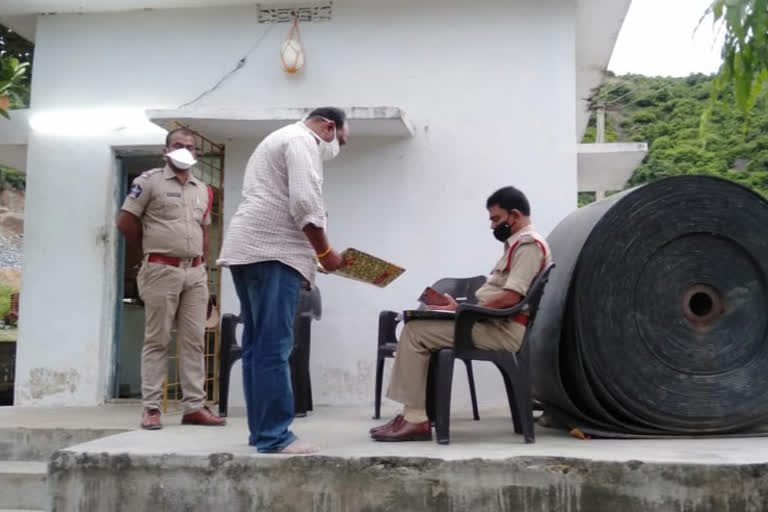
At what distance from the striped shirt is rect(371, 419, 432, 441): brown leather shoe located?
0.76 m

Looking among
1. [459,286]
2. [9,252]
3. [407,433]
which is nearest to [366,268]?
[407,433]

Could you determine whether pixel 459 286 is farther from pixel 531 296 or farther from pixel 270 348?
pixel 270 348

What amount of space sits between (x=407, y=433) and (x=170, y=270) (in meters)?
1.53

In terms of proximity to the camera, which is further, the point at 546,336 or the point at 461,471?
the point at 546,336

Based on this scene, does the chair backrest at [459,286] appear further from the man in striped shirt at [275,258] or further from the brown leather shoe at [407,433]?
the man in striped shirt at [275,258]

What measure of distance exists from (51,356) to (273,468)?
3.04 metres

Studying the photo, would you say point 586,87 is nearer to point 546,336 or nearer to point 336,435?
point 546,336

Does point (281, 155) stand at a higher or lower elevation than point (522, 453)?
higher

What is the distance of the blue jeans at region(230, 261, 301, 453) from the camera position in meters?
2.76

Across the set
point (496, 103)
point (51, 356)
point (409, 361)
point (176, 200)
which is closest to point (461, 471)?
point (409, 361)

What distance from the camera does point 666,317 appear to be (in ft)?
11.1

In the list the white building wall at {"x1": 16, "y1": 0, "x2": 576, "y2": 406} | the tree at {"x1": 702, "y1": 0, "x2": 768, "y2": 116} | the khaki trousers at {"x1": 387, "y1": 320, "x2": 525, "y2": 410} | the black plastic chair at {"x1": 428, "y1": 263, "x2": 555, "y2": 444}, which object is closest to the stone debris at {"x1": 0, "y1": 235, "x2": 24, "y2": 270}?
the white building wall at {"x1": 16, "y1": 0, "x2": 576, "y2": 406}

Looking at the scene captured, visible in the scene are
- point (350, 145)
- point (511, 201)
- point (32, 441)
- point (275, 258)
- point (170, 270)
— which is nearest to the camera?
point (275, 258)

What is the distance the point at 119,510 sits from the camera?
282 cm
